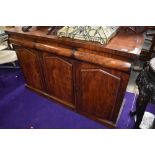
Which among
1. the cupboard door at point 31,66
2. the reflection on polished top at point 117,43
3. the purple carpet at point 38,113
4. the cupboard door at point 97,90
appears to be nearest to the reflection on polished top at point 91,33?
the reflection on polished top at point 117,43

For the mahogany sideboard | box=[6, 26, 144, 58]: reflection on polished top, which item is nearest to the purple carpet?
the mahogany sideboard

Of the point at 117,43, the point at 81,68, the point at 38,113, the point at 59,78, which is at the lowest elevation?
the point at 38,113

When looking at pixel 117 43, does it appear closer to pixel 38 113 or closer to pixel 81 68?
pixel 81 68

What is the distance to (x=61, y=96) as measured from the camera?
5.79ft

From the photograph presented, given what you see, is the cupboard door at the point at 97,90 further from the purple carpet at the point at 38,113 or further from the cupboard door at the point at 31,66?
the cupboard door at the point at 31,66

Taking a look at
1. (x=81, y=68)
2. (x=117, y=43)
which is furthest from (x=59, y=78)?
(x=117, y=43)

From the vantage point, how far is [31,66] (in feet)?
5.76

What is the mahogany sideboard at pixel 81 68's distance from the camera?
1.15 meters

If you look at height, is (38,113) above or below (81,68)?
below

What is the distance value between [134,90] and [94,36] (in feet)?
3.88

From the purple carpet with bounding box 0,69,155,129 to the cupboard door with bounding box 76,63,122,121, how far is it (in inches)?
7.8

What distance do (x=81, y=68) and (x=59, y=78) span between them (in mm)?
335

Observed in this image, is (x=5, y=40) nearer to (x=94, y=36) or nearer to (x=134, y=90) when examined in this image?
(x=94, y=36)
